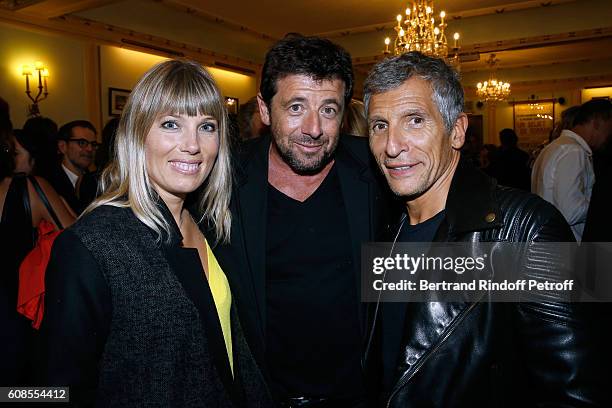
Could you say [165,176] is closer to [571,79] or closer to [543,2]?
[543,2]

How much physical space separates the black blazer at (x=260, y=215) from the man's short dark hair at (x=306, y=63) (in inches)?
9.8

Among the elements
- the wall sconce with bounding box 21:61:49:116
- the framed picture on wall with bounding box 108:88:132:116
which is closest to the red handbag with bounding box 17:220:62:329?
the wall sconce with bounding box 21:61:49:116

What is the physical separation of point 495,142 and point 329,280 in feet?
46.1

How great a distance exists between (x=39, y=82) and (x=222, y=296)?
634 centimetres

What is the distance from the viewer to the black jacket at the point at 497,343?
1.19 metres

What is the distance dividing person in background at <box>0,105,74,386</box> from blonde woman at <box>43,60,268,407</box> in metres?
1.00

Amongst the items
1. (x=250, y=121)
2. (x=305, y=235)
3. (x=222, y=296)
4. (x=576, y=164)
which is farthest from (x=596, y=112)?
(x=222, y=296)

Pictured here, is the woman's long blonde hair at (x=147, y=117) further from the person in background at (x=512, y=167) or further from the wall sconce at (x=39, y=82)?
the wall sconce at (x=39, y=82)

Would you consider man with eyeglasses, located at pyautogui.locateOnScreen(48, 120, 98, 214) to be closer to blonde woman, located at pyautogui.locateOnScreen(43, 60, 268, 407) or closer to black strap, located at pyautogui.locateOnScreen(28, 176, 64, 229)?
black strap, located at pyautogui.locateOnScreen(28, 176, 64, 229)

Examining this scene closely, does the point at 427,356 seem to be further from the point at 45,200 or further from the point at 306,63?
the point at 45,200

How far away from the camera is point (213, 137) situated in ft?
5.33

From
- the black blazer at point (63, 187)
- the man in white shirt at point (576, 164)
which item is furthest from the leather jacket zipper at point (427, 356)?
the black blazer at point (63, 187)

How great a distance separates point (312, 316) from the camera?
193 cm

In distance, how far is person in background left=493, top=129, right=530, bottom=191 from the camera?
5.76 m
